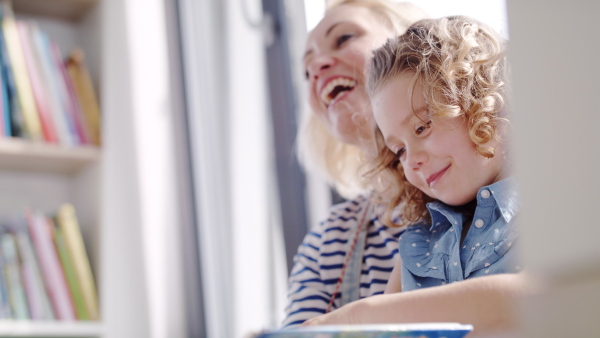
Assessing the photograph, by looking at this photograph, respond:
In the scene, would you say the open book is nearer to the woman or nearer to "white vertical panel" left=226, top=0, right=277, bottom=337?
the woman

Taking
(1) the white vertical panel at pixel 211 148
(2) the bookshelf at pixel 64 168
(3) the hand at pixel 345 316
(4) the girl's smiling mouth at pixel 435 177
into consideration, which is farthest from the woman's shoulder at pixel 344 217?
(2) the bookshelf at pixel 64 168

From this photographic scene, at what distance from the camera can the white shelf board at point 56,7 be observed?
202 cm

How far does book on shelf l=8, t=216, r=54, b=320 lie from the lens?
1.69 m

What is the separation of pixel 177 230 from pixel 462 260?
120 centimetres

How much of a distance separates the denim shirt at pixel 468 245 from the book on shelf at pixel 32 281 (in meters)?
1.11

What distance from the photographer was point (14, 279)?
5.50 feet

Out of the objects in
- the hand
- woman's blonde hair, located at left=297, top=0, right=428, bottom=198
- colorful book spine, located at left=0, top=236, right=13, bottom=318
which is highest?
woman's blonde hair, located at left=297, top=0, right=428, bottom=198

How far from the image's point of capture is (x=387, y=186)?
1.12 metres

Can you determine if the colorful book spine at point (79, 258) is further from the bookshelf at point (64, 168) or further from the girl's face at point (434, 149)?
the girl's face at point (434, 149)

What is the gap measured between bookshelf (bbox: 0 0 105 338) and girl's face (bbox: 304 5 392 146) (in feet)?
2.75

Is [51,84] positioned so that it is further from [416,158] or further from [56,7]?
[416,158]

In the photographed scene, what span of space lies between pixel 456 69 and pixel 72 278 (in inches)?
49.9

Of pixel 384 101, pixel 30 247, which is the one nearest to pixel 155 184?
pixel 30 247

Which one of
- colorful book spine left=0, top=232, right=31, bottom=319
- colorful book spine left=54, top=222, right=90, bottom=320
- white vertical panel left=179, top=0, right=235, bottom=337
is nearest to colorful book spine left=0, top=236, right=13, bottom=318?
colorful book spine left=0, top=232, right=31, bottom=319
